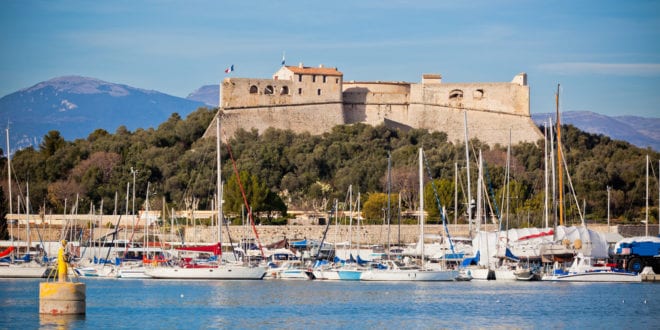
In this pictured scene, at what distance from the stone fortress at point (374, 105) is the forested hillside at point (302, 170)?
1136mm

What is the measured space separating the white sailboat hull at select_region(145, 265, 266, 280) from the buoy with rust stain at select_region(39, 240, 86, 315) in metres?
14.4

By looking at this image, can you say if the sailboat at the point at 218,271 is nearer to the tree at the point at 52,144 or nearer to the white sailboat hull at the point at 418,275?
the white sailboat hull at the point at 418,275

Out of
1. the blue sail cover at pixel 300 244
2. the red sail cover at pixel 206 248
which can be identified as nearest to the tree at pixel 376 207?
the blue sail cover at pixel 300 244

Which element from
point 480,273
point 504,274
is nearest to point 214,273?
point 480,273

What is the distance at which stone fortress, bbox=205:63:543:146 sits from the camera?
223ft

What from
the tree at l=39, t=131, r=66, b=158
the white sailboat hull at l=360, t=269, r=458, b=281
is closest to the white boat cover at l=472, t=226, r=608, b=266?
the white sailboat hull at l=360, t=269, r=458, b=281

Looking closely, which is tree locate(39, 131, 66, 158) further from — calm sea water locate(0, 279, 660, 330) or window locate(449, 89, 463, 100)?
calm sea water locate(0, 279, 660, 330)

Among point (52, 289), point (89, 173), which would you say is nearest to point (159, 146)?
point (89, 173)

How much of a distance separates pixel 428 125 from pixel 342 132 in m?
5.40

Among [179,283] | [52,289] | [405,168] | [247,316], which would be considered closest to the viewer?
[52,289]

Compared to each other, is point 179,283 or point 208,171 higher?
point 208,171

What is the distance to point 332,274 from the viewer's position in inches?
1598

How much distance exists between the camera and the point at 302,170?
6544 centimetres

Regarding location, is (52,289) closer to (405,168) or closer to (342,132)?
(405,168)
